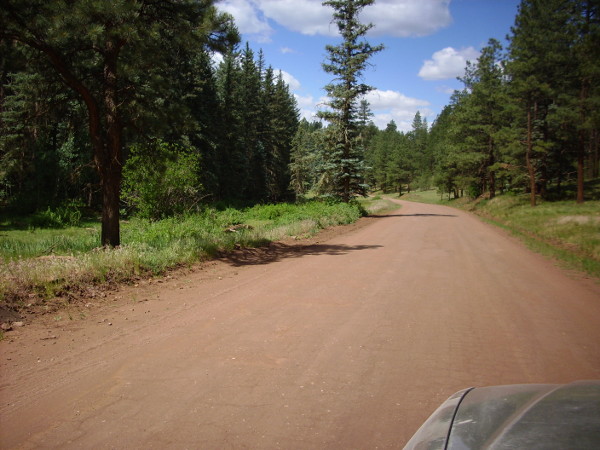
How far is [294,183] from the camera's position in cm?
5425

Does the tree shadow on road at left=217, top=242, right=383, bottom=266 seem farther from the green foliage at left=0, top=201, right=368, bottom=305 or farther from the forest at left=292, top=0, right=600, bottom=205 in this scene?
the forest at left=292, top=0, right=600, bottom=205

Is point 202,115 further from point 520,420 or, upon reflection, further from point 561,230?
point 520,420

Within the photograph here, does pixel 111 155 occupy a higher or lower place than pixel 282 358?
higher

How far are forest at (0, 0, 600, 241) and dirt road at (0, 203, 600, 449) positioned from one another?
5.77 metres

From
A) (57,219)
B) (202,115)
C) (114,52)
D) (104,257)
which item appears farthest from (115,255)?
(202,115)

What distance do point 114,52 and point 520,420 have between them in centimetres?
1130

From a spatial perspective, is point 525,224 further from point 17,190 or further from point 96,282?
point 17,190

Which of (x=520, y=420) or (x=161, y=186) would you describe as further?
(x=161, y=186)

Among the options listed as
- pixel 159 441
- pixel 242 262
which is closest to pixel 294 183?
pixel 242 262

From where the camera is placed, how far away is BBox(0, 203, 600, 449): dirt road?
3.09 metres

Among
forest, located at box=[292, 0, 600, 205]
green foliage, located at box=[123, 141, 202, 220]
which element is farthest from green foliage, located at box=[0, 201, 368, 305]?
forest, located at box=[292, 0, 600, 205]

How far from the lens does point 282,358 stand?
14.2ft

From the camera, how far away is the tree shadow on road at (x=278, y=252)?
10.5 meters

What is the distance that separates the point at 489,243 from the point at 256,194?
37.6 metres
